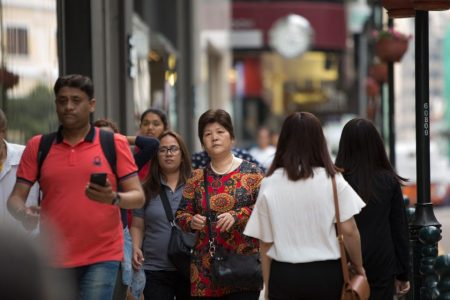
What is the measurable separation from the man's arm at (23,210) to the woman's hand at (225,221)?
1.59 m

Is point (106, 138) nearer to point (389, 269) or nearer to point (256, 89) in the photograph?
point (389, 269)

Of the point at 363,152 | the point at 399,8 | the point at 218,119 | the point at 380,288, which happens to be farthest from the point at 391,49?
the point at 380,288

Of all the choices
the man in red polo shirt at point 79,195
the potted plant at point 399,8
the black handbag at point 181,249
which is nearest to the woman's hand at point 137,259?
the black handbag at point 181,249

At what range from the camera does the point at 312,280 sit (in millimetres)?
5734

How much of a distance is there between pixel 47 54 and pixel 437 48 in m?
64.0

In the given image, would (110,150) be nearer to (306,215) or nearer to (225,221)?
(306,215)

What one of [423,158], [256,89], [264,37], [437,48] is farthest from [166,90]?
[437,48]

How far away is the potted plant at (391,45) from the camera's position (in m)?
15.0

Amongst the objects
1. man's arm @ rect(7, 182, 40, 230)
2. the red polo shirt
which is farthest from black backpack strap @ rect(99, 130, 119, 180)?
man's arm @ rect(7, 182, 40, 230)

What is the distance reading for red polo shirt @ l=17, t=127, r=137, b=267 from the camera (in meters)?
5.67

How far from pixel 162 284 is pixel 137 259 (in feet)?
1.45

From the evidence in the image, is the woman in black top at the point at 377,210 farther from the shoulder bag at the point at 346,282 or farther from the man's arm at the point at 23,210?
the man's arm at the point at 23,210

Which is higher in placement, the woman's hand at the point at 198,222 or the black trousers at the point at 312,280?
the woman's hand at the point at 198,222

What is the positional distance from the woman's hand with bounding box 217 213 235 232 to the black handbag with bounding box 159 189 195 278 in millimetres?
479
